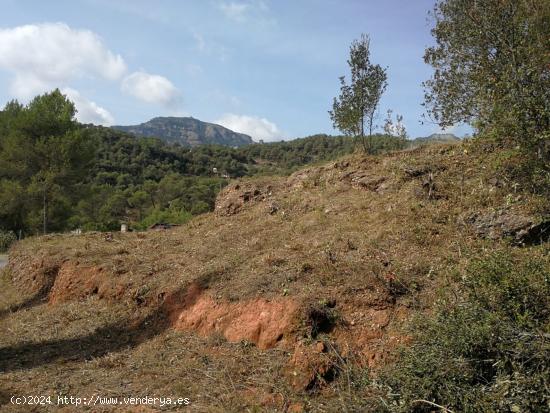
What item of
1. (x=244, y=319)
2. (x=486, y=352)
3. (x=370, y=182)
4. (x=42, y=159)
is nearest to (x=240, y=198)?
(x=370, y=182)

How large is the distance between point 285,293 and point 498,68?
520 centimetres

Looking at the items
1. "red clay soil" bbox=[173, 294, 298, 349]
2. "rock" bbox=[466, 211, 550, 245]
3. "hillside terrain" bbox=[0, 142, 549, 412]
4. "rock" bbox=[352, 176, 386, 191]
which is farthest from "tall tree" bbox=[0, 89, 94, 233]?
"rock" bbox=[466, 211, 550, 245]

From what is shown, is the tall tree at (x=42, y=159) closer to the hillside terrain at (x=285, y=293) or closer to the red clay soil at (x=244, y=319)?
the hillside terrain at (x=285, y=293)

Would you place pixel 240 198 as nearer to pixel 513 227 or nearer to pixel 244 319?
pixel 244 319

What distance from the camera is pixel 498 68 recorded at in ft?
26.5

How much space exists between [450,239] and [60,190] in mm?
22573

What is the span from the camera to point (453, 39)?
32.8 feet

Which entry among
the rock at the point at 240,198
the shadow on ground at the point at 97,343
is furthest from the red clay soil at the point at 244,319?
the rock at the point at 240,198

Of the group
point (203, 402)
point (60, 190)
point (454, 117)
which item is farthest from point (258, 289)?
point (60, 190)

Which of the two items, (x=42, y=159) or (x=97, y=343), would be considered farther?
(x=42, y=159)

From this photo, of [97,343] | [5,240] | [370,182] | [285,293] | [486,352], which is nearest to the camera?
[486,352]

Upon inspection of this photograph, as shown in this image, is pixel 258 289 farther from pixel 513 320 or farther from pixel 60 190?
pixel 60 190

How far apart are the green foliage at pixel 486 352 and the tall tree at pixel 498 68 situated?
2.68m

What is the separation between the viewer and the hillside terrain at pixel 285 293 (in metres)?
5.40
